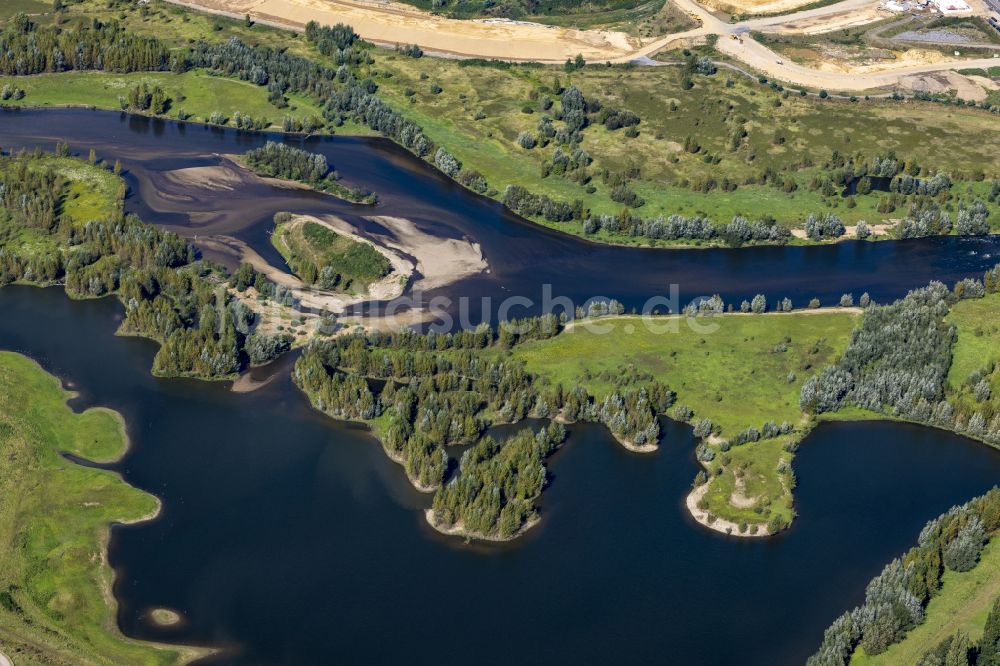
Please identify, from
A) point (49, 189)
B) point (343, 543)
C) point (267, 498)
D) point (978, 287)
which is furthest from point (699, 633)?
point (49, 189)

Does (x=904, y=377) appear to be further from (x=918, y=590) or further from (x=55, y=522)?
(x=55, y=522)

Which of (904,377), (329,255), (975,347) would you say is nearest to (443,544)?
(329,255)

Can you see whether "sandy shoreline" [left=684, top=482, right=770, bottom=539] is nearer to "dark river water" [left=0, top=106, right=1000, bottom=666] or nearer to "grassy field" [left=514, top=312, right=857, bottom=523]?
"dark river water" [left=0, top=106, right=1000, bottom=666]

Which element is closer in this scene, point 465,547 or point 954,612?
point 954,612

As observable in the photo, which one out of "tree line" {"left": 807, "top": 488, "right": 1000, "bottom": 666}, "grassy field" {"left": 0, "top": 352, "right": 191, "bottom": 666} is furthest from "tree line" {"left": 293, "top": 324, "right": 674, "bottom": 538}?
"tree line" {"left": 807, "top": 488, "right": 1000, "bottom": 666}

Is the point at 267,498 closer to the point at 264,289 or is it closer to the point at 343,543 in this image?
the point at 343,543

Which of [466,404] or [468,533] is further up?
[466,404]
